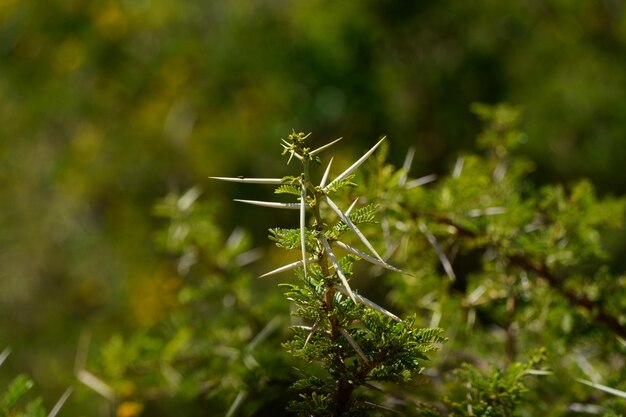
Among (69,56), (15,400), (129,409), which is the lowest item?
(69,56)

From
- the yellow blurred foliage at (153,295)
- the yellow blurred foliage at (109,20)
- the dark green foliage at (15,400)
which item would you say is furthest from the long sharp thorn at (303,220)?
the yellow blurred foliage at (109,20)

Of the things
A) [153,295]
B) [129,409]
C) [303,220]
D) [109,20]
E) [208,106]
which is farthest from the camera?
[109,20]

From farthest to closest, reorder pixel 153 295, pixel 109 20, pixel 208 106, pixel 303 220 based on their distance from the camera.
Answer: pixel 109 20 → pixel 208 106 → pixel 153 295 → pixel 303 220

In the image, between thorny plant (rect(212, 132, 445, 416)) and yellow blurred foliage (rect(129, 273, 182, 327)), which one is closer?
thorny plant (rect(212, 132, 445, 416))

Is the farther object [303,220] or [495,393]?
[495,393]

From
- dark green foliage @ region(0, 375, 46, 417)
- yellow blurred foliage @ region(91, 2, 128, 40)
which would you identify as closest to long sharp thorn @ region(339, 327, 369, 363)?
dark green foliage @ region(0, 375, 46, 417)

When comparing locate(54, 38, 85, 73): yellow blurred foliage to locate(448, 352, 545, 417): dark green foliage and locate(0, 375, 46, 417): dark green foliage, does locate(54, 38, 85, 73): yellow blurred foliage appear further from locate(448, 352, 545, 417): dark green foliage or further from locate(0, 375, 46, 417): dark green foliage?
locate(448, 352, 545, 417): dark green foliage

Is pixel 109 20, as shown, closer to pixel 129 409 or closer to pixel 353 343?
pixel 129 409

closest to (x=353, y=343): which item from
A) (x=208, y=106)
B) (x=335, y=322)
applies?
(x=335, y=322)
